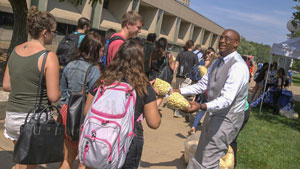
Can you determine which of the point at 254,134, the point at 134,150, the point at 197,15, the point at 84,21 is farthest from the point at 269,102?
the point at 197,15

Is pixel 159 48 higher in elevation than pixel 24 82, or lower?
higher

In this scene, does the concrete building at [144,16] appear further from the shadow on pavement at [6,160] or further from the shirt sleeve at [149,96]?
the shirt sleeve at [149,96]

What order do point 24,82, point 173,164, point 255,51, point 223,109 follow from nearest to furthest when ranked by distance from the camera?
1. point 24,82
2. point 223,109
3. point 173,164
4. point 255,51

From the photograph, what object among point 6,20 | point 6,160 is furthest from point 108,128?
point 6,20

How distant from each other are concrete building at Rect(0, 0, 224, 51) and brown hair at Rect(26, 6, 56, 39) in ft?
30.3

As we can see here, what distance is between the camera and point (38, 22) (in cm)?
250

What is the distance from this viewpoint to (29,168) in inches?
108

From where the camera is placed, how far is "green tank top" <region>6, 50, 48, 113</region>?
245cm

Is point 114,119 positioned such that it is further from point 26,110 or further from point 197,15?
point 197,15

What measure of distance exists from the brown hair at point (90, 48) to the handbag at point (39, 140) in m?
0.71

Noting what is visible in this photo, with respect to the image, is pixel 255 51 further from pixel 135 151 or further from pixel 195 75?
pixel 135 151

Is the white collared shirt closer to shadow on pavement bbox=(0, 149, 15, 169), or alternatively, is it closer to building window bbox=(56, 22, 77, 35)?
shadow on pavement bbox=(0, 149, 15, 169)

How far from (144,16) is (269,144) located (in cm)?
3037

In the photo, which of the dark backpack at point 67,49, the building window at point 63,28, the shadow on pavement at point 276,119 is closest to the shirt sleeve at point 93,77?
the dark backpack at point 67,49
